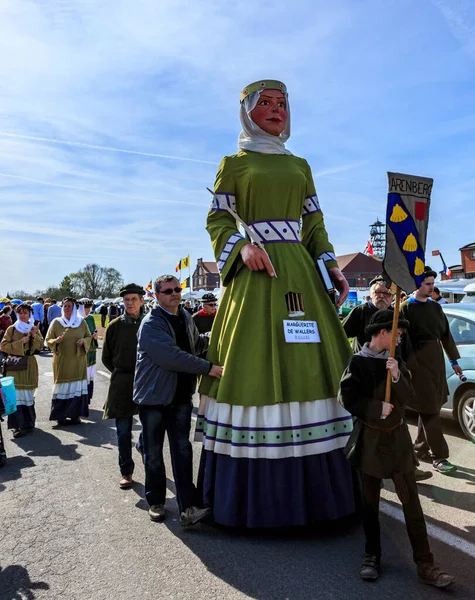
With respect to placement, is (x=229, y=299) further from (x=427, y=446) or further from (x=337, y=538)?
(x=427, y=446)

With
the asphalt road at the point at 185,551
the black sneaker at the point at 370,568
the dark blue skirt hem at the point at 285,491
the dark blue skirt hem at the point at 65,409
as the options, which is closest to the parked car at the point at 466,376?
the asphalt road at the point at 185,551

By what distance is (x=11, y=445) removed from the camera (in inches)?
266

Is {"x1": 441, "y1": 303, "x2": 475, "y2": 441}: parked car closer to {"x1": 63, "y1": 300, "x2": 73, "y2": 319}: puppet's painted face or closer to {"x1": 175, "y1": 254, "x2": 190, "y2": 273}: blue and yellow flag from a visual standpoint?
{"x1": 63, "y1": 300, "x2": 73, "y2": 319}: puppet's painted face

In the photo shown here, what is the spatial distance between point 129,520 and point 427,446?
3128 mm

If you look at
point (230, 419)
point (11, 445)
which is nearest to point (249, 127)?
point (230, 419)

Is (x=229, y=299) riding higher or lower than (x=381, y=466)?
higher

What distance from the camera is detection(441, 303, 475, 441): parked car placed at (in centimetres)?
621

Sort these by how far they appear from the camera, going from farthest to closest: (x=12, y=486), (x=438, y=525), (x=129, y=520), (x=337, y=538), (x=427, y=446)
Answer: (x=427, y=446) → (x=12, y=486) → (x=129, y=520) → (x=438, y=525) → (x=337, y=538)

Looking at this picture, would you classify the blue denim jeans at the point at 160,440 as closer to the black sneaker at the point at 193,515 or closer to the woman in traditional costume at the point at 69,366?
the black sneaker at the point at 193,515

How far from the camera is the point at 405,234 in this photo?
332cm

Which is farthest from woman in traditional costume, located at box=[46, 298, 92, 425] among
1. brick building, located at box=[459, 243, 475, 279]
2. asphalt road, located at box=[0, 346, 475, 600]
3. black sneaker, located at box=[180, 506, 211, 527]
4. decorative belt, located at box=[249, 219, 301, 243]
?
brick building, located at box=[459, 243, 475, 279]

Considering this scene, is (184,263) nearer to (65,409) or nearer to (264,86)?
Result: (65,409)

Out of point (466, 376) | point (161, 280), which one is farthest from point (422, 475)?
point (161, 280)

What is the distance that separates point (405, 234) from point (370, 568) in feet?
6.52
